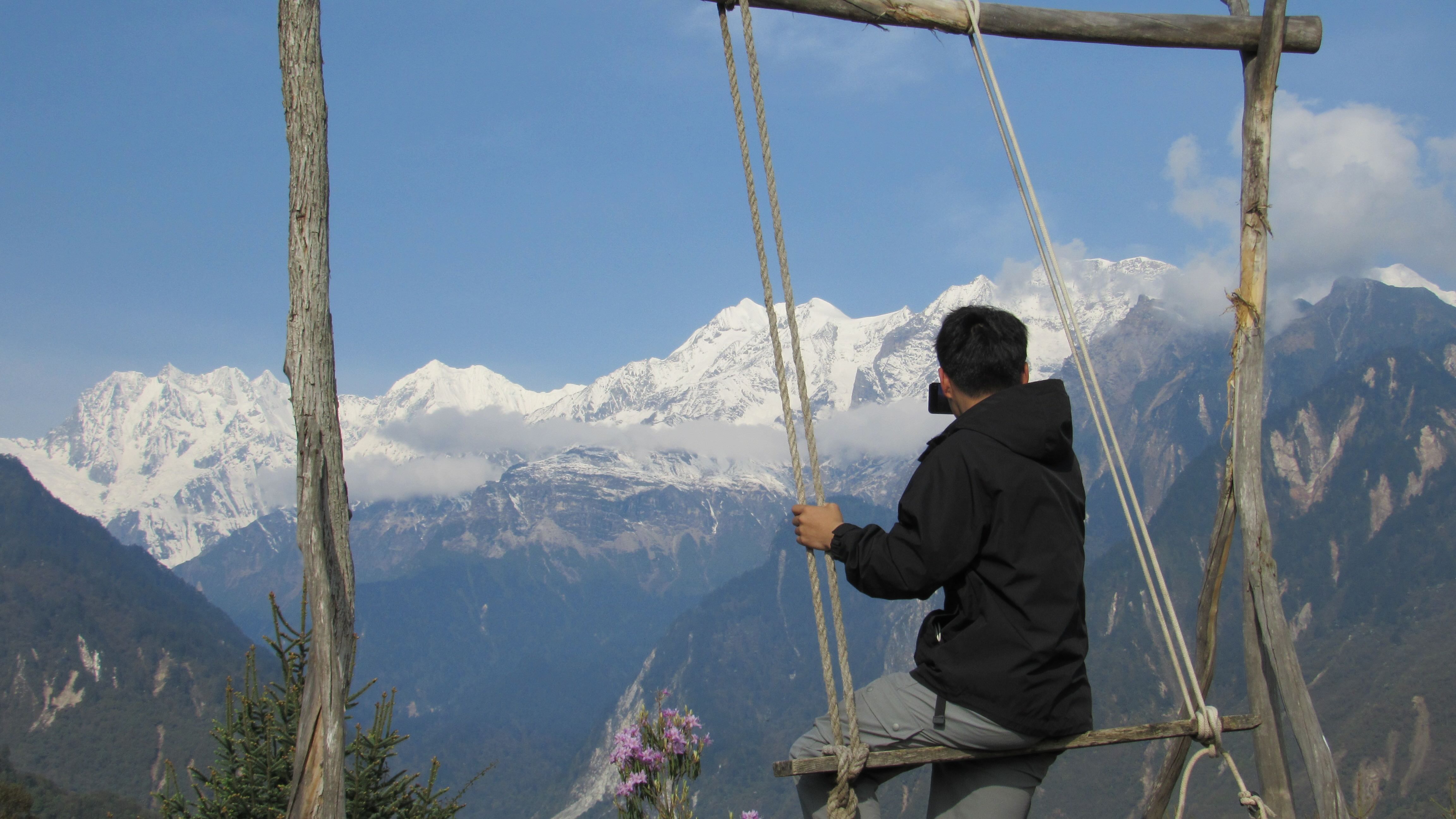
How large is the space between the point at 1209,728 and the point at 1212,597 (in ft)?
8.14

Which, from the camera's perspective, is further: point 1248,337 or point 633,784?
point 633,784

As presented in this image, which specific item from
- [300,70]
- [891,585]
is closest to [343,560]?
[300,70]

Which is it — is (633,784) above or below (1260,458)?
below

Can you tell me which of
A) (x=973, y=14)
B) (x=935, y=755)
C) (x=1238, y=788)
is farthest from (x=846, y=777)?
(x=973, y=14)

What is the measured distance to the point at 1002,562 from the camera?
3.74 metres

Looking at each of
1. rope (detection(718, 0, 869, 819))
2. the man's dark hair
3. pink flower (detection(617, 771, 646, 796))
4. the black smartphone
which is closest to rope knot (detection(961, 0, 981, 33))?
rope (detection(718, 0, 869, 819))

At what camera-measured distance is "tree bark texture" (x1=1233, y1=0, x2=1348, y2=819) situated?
6395mm

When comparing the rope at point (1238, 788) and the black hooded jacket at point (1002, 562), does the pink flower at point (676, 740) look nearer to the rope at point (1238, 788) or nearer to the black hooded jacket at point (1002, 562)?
the rope at point (1238, 788)

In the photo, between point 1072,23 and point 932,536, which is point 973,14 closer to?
point 1072,23

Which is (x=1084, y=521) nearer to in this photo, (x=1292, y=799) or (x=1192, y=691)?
(x=1192, y=691)

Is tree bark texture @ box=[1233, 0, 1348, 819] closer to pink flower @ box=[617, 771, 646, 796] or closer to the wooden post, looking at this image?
pink flower @ box=[617, 771, 646, 796]

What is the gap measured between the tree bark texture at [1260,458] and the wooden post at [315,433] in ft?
17.7

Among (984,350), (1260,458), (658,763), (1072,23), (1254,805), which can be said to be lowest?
(1254,805)

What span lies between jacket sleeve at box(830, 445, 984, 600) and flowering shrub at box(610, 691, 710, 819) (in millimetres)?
4000
